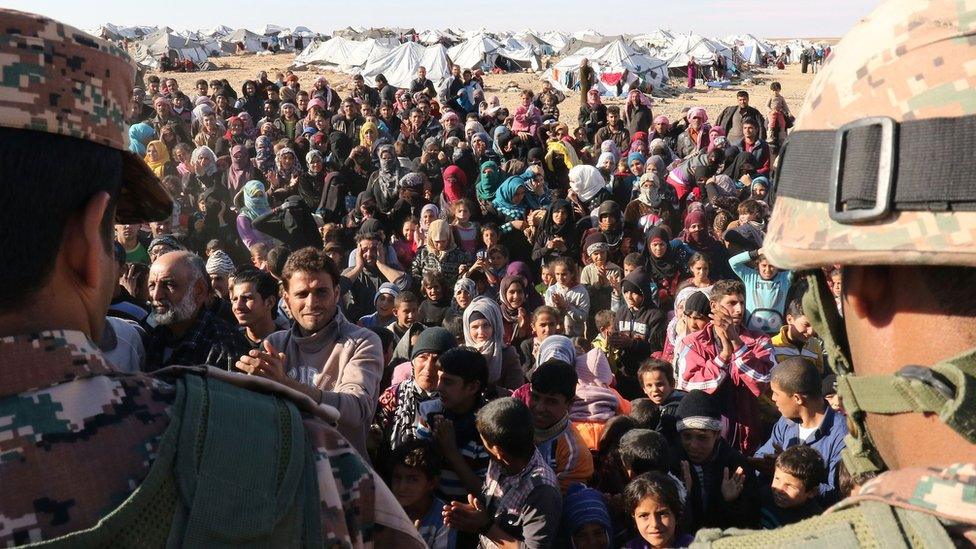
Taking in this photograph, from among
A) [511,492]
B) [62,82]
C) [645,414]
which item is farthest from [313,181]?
[62,82]

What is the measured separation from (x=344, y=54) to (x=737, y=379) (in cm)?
3844

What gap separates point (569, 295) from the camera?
7.13 m

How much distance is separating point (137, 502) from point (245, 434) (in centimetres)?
16

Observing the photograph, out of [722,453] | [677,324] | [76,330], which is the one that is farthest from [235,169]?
[76,330]

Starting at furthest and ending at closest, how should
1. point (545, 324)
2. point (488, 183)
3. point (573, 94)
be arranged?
1. point (573, 94)
2. point (488, 183)
3. point (545, 324)

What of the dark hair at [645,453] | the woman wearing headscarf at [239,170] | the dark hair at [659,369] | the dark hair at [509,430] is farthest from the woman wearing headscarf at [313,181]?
the dark hair at [509,430]

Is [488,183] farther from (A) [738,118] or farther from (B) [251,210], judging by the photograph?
Result: (A) [738,118]

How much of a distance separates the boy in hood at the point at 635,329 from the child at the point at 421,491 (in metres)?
2.58

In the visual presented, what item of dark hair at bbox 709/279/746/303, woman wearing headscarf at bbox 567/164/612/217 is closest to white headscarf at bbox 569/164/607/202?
woman wearing headscarf at bbox 567/164/612/217

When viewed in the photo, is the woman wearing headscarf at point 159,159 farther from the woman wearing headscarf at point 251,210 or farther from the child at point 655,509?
the child at point 655,509

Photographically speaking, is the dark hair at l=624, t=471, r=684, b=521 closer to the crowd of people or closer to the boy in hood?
the crowd of people

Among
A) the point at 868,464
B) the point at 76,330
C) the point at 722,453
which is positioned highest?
the point at 76,330

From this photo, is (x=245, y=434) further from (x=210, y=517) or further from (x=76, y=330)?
(x=76, y=330)

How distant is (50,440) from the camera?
1.11 metres
